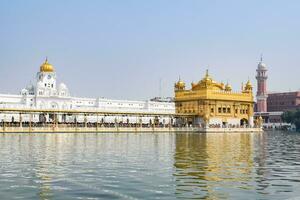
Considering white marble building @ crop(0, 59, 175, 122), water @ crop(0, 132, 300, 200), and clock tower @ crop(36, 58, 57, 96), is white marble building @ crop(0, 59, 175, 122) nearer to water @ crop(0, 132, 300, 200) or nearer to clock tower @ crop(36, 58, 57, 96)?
clock tower @ crop(36, 58, 57, 96)

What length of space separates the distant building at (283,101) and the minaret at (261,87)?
7.49 ft

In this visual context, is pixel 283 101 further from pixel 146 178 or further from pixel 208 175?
pixel 146 178

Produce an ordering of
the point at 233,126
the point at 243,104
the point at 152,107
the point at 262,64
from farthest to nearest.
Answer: the point at 262,64 → the point at 152,107 → the point at 243,104 → the point at 233,126

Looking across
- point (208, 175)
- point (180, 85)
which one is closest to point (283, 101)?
Result: point (180, 85)

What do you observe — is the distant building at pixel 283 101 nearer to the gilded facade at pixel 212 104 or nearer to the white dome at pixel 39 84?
the gilded facade at pixel 212 104

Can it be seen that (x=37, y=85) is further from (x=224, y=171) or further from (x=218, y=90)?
(x=224, y=171)

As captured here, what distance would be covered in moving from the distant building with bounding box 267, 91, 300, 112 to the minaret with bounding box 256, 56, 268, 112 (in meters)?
2.28

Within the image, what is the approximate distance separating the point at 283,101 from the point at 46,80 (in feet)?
266

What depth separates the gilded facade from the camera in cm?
8344

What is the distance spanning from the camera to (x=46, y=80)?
95438mm

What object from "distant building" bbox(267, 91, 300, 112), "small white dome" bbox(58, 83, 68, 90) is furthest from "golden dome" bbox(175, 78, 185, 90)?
"distant building" bbox(267, 91, 300, 112)

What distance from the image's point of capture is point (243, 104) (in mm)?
90500

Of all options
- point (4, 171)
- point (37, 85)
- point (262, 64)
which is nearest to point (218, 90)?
point (37, 85)

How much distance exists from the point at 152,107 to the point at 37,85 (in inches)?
1019
